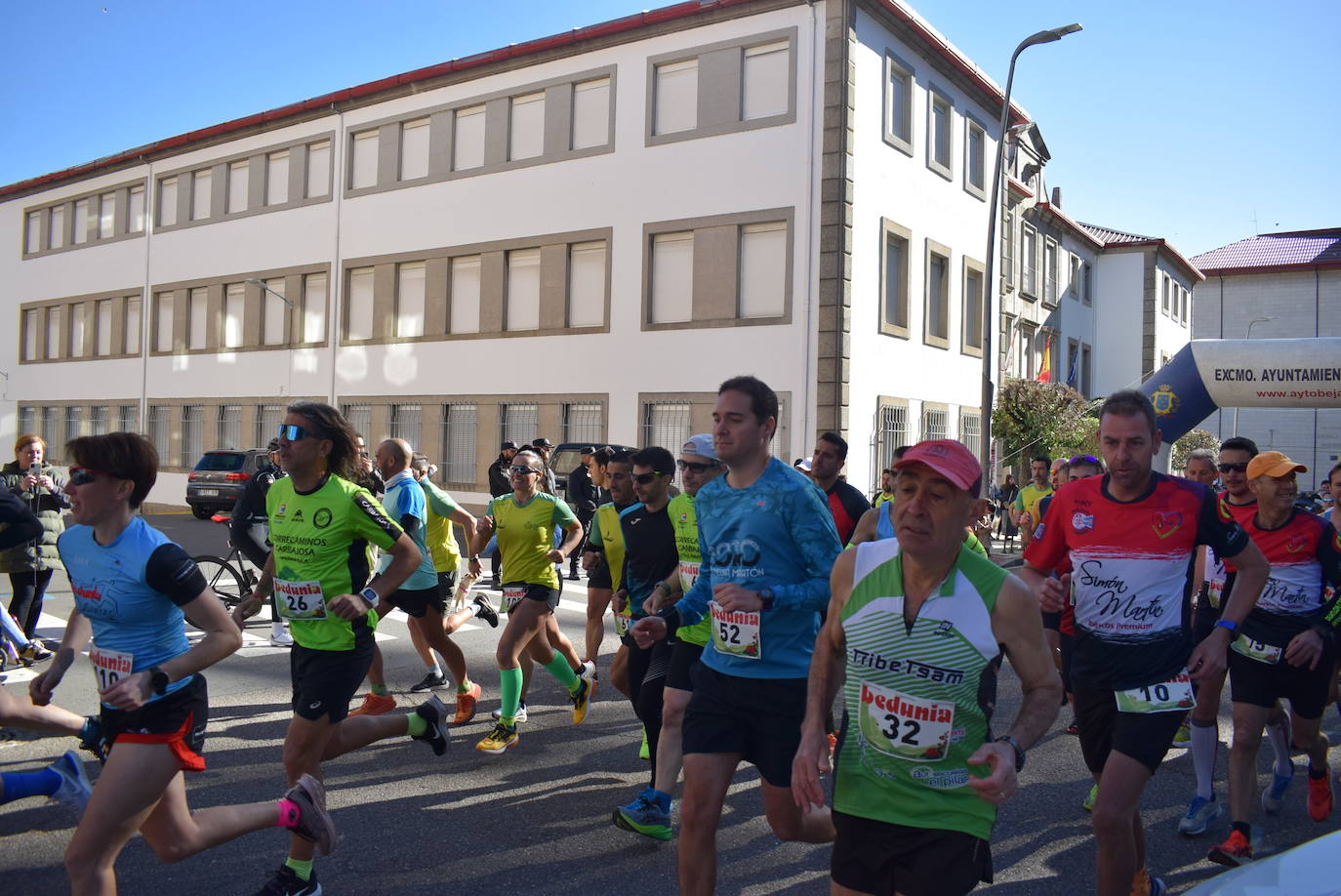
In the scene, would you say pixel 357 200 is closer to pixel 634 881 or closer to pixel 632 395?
pixel 632 395

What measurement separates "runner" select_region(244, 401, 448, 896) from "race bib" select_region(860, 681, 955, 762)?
2406 mm

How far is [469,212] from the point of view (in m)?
26.8

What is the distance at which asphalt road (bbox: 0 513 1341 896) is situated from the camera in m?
4.61

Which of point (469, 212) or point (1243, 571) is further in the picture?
point (469, 212)

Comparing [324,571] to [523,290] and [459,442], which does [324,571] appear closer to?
[523,290]

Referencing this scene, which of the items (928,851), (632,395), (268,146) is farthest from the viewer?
(268,146)

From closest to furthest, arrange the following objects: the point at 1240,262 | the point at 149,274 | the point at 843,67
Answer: the point at 843,67 < the point at 149,274 < the point at 1240,262

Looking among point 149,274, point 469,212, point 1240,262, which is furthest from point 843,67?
point 1240,262

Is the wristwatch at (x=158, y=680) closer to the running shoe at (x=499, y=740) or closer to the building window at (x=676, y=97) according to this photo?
the running shoe at (x=499, y=740)

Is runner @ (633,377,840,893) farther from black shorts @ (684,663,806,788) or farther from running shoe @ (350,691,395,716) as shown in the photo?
running shoe @ (350,691,395,716)

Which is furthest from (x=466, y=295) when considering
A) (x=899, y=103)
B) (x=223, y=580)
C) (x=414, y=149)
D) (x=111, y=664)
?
(x=111, y=664)

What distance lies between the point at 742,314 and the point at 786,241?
1.78 metres

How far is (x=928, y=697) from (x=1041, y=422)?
1026 inches

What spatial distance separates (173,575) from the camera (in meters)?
3.62
